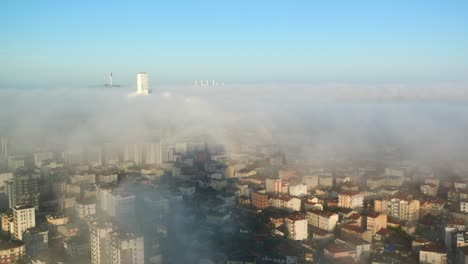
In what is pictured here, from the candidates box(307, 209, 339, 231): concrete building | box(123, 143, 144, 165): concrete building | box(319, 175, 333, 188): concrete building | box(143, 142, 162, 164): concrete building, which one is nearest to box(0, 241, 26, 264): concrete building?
box(307, 209, 339, 231): concrete building

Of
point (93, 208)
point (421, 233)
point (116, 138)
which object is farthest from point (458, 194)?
point (116, 138)

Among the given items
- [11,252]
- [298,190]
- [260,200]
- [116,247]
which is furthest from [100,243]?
[298,190]

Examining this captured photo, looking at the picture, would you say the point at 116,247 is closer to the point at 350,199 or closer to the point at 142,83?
the point at 350,199

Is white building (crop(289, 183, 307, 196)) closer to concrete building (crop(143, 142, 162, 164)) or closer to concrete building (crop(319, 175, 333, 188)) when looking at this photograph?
concrete building (crop(319, 175, 333, 188))

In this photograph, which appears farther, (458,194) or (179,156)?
(179,156)

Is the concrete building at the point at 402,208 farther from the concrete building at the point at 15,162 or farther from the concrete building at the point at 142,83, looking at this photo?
the concrete building at the point at 142,83

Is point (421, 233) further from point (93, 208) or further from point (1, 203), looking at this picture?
point (1, 203)
